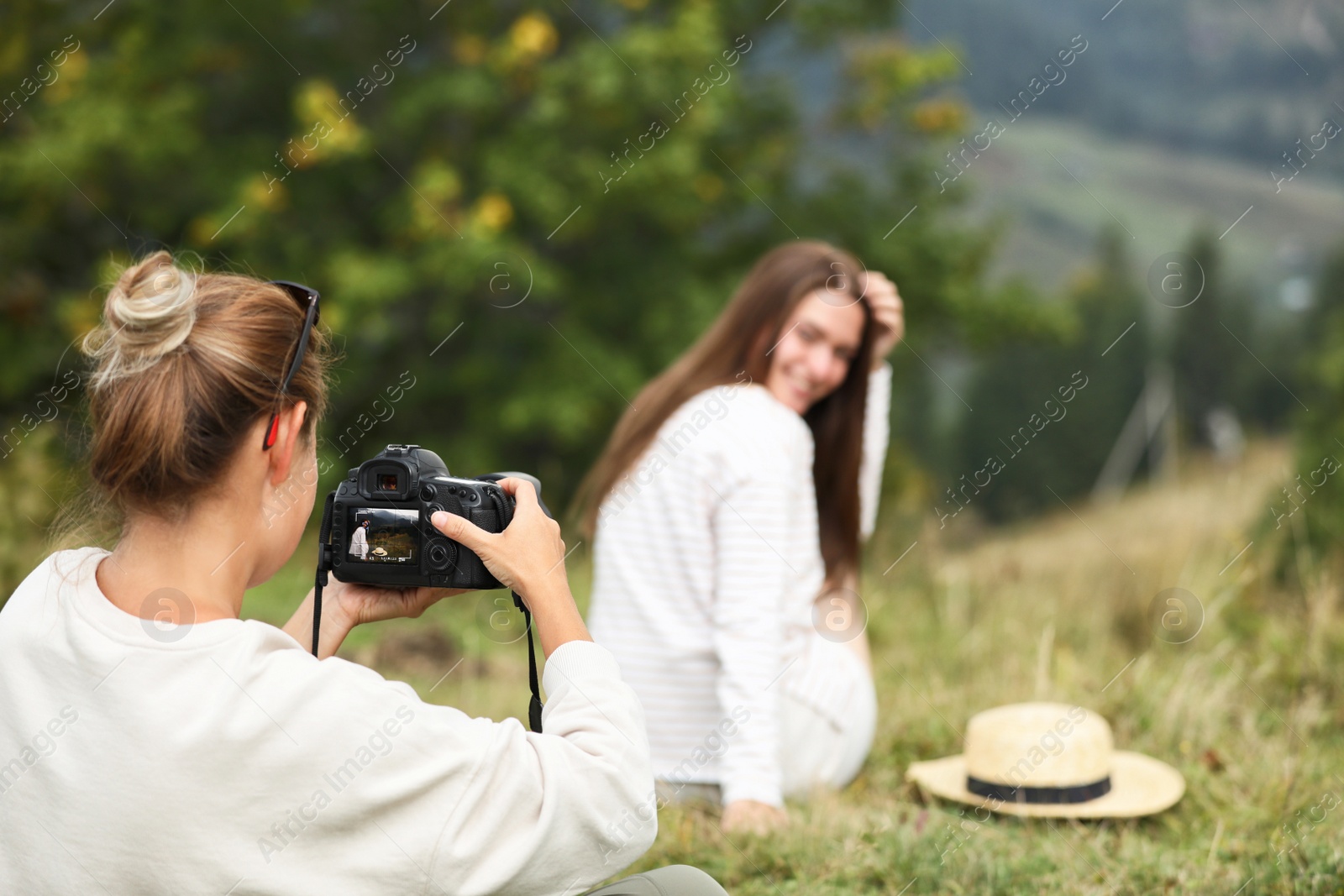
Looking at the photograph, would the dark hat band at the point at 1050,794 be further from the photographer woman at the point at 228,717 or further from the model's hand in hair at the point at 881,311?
the photographer woman at the point at 228,717

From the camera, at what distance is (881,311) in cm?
352

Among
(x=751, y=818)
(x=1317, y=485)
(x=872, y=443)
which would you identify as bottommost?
(x=1317, y=485)

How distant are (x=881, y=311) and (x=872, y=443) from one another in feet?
1.79

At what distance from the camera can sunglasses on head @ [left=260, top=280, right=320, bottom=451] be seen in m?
1.45

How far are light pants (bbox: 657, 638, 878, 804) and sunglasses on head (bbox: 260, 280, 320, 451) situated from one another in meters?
1.82

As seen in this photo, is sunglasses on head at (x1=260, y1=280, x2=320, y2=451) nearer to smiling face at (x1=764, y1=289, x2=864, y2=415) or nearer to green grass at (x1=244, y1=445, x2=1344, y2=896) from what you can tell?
green grass at (x1=244, y1=445, x2=1344, y2=896)

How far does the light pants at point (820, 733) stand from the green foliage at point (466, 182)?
217 inches

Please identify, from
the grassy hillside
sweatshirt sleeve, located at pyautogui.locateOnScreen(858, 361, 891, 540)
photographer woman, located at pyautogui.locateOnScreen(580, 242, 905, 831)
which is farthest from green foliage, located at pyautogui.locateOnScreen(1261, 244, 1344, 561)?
the grassy hillside

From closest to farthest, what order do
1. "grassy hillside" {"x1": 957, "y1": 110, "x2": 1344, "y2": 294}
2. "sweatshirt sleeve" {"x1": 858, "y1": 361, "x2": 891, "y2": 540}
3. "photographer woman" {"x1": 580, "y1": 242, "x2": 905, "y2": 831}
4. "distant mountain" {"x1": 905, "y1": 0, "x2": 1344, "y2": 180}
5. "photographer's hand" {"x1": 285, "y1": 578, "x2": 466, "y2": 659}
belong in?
"photographer's hand" {"x1": 285, "y1": 578, "x2": 466, "y2": 659}
"photographer woman" {"x1": 580, "y1": 242, "x2": 905, "y2": 831}
"sweatshirt sleeve" {"x1": 858, "y1": 361, "x2": 891, "y2": 540}
"grassy hillside" {"x1": 957, "y1": 110, "x2": 1344, "y2": 294}
"distant mountain" {"x1": 905, "y1": 0, "x2": 1344, "y2": 180}

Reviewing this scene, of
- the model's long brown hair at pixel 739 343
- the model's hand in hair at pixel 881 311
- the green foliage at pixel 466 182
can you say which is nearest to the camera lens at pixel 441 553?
the model's long brown hair at pixel 739 343

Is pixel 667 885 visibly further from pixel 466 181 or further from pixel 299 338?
pixel 466 181

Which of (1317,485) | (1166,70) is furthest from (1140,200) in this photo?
(1317,485)

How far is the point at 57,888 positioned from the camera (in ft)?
4.49

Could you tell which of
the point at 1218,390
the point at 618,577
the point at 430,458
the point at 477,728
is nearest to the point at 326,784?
the point at 477,728
